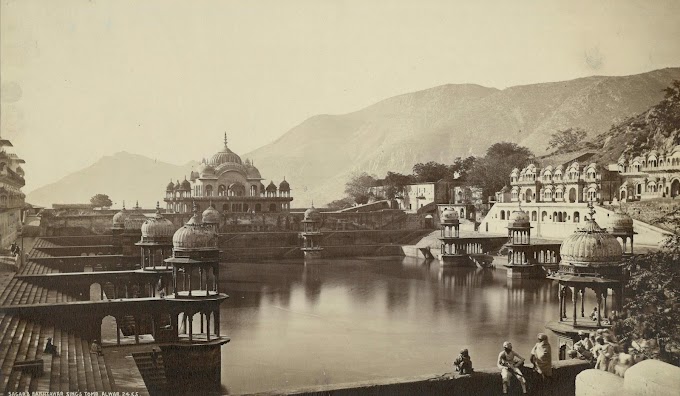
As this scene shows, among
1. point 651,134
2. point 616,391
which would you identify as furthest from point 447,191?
point 616,391

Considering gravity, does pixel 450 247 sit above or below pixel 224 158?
below

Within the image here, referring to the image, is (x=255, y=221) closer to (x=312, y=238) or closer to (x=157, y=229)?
(x=312, y=238)

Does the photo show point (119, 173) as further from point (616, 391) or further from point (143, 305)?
point (616, 391)

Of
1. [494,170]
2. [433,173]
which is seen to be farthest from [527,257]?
[433,173]

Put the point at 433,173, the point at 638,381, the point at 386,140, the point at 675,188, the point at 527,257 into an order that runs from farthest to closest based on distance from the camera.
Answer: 1. the point at 386,140
2. the point at 433,173
3. the point at 527,257
4. the point at 675,188
5. the point at 638,381

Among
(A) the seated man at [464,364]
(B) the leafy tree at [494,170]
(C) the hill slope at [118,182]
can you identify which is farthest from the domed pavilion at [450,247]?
(C) the hill slope at [118,182]

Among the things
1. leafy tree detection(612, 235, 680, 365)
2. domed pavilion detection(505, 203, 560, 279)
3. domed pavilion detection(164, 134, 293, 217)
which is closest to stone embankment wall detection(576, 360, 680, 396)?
leafy tree detection(612, 235, 680, 365)
